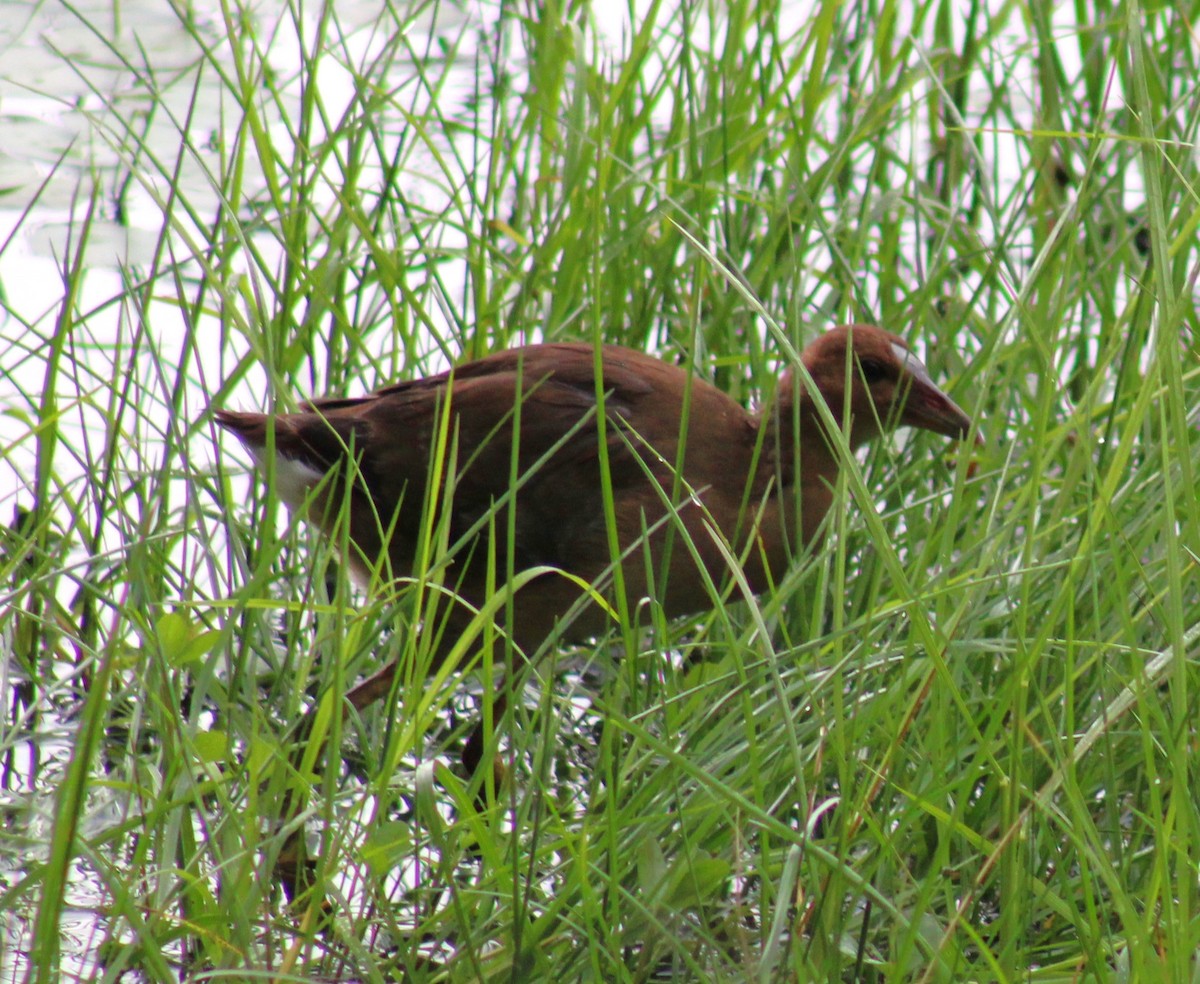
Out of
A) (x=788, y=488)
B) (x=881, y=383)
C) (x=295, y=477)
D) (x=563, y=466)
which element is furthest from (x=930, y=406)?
(x=295, y=477)

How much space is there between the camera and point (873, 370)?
10.4 ft

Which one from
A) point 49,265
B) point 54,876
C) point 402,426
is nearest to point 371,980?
point 54,876

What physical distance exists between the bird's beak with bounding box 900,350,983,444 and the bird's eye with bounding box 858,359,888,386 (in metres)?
0.05

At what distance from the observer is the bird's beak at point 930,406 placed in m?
3.13

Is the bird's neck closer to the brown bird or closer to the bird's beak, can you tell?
the brown bird

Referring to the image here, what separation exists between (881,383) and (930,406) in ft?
0.33

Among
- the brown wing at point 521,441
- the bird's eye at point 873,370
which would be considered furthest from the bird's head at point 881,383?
the brown wing at point 521,441

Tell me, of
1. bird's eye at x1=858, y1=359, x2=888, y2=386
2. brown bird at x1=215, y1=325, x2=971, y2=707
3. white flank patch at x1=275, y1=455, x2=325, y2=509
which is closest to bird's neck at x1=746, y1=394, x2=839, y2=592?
brown bird at x1=215, y1=325, x2=971, y2=707

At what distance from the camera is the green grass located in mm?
2020

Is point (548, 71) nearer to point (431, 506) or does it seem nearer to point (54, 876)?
point (431, 506)

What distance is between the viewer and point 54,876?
1.62 metres

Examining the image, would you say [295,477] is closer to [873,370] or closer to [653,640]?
[653,640]

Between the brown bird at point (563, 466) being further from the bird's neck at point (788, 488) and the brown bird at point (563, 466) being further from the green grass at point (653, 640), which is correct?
the green grass at point (653, 640)

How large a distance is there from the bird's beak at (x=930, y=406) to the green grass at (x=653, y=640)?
11 cm
